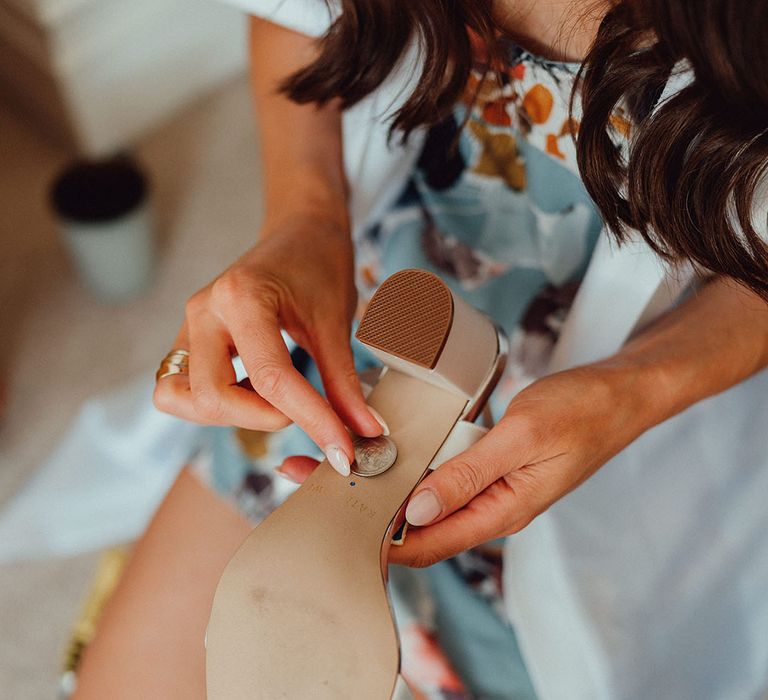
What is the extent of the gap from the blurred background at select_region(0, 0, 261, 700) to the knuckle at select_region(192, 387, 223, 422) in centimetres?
38

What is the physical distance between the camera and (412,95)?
0.54m

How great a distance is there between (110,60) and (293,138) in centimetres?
73

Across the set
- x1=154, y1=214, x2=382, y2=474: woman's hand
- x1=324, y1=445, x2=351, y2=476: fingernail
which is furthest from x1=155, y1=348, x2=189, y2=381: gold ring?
x1=324, y1=445, x2=351, y2=476: fingernail

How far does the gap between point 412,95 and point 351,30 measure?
0.19 ft

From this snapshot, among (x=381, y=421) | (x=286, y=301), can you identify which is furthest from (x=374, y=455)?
(x=286, y=301)

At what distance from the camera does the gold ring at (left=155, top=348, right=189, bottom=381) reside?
0.51m

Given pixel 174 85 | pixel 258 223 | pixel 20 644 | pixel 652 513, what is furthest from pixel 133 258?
pixel 652 513

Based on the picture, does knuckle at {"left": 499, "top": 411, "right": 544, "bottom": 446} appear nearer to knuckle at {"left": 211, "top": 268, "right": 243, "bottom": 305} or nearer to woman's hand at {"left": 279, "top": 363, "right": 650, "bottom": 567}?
woman's hand at {"left": 279, "top": 363, "right": 650, "bottom": 567}

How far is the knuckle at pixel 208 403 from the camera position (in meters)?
0.47

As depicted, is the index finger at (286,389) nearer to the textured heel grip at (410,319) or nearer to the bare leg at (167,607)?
the textured heel grip at (410,319)

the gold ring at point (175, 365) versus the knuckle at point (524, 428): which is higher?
the knuckle at point (524, 428)

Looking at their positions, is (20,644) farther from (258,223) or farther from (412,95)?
(412,95)

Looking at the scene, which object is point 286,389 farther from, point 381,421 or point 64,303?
point 64,303

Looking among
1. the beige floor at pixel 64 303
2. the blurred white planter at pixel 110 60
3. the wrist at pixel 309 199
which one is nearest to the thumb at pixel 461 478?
the wrist at pixel 309 199
